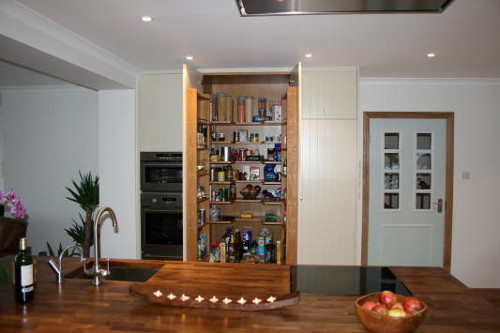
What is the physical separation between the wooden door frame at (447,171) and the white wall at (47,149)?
3.80 m

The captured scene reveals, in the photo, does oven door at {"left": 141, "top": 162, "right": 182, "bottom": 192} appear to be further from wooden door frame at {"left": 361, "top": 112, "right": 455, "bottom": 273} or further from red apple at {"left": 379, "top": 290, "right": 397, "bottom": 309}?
red apple at {"left": 379, "top": 290, "right": 397, "bottom": 309}

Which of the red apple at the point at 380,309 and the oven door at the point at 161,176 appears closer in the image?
the red apple at the point at 380,309

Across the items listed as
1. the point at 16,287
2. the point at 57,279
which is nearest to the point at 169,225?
the point at 57,279

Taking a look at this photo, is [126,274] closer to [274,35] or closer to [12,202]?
[12,202]

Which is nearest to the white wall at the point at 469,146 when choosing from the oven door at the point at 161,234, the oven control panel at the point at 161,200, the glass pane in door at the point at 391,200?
the glass pane in door at the point at 391,200

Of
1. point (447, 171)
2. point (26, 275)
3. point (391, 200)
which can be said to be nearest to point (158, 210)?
point (26, 275)

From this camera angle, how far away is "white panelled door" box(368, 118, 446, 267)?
428 centimetres

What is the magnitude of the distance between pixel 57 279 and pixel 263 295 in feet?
3.80

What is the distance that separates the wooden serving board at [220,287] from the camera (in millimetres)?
1562

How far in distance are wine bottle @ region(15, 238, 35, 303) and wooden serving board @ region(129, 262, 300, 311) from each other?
1.55ft

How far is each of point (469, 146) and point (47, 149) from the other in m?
5.84

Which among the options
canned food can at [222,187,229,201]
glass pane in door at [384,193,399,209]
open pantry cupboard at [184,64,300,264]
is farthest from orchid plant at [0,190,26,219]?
glass pane in door at [384,193,399,209]

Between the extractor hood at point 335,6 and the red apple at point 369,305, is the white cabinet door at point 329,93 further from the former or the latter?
the red apple at point 369,305

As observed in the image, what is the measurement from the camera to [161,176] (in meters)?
3.89
